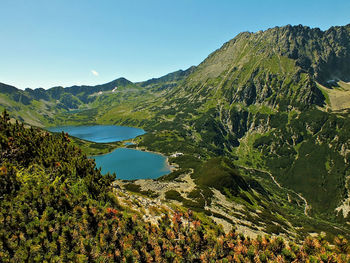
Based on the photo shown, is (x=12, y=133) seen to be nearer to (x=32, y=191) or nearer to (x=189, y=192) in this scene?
(x=32, y=191)

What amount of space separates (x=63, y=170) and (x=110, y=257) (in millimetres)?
14896

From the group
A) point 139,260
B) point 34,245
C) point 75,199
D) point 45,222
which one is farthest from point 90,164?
point 139,260

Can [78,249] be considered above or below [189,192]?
above

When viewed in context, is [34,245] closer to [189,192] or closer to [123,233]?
[123,233]

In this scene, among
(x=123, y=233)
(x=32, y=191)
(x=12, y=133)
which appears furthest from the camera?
(x=12, y=133)

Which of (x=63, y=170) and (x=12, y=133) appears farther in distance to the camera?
(x=12, y=133)

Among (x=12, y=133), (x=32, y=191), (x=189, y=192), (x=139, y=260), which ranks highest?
(x=12, y=133)

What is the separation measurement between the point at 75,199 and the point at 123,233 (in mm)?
5908

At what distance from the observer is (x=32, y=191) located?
1669cm

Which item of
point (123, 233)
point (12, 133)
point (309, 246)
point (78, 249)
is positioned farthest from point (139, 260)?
point (12, 133)

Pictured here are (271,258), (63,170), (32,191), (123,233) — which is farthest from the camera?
(63,170)

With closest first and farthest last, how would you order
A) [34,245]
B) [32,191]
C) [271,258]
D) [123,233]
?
[34,245], [271,258], [123,233], [32,191]

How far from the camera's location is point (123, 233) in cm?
1499

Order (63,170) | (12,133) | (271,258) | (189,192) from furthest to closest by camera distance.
Answer: (189,192) → (12,133) → (63,170) → (271,258)
